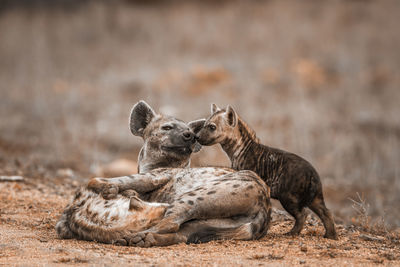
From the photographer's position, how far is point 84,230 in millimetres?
4691

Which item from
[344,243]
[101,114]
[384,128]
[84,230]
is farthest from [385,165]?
[84,230]

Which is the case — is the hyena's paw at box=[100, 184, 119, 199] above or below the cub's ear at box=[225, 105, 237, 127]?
below

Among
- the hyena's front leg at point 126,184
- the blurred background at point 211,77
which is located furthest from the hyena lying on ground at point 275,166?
the blurred background at point 211,77

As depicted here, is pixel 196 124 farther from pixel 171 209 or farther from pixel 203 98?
pixel 203 98

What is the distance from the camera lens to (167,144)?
18.9 feet

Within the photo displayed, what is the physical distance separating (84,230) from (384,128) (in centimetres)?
1491

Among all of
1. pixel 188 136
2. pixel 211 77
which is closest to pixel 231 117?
pixel 188 136

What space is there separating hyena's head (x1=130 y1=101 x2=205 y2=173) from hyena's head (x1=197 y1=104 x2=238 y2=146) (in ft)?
0.50

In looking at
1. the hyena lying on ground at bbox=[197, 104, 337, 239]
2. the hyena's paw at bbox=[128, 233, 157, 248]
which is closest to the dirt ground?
the hyena's paw at bbox=[128, 233, 157, 248]

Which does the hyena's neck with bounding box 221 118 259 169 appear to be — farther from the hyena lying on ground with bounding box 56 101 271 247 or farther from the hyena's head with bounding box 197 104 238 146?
the hyena lying on ground with bounding box 56 101 271 247

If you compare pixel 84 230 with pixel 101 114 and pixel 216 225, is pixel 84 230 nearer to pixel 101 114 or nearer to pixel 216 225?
pixel 216 225

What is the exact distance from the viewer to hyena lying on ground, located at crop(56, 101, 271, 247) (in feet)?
14.5

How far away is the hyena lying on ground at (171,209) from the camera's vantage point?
4.43 m

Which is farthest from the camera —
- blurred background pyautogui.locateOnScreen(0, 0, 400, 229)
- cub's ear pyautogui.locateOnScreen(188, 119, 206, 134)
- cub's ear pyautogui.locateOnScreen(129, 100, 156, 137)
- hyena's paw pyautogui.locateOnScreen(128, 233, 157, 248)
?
blurred background pyautogui.locateOnScreen(0, 0, 400, 229)
